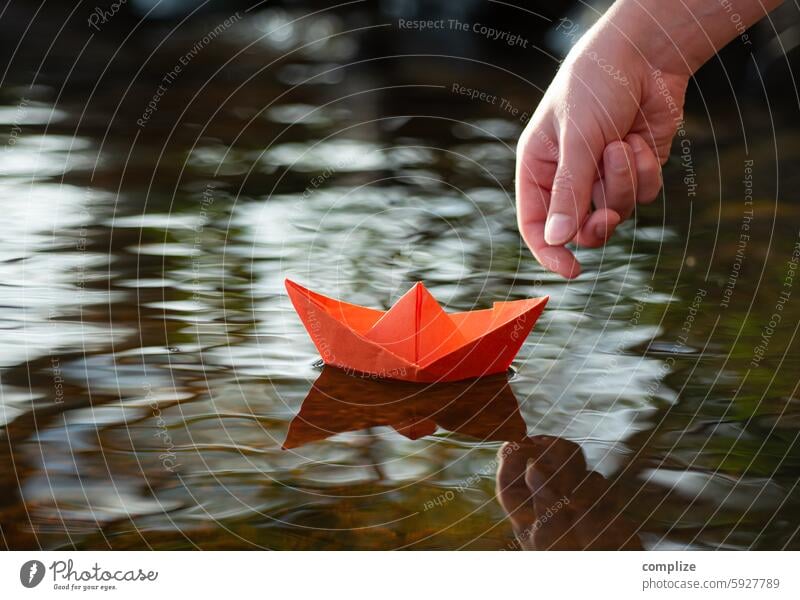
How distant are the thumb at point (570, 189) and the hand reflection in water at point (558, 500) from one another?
0.46 feet

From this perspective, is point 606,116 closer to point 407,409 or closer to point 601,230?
point 601,230

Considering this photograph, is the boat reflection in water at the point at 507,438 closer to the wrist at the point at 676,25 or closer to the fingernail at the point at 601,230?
the fingernail at the point at 601,230

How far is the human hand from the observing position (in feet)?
2.28

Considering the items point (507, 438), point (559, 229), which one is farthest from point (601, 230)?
point (507, 438)

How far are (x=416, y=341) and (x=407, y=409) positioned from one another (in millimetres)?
68

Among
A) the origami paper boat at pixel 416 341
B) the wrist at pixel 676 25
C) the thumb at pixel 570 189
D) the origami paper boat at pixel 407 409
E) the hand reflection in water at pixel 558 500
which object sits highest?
the wrist at pixel 676 25

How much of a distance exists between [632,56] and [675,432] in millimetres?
258

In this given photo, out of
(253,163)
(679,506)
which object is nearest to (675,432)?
(679,506)

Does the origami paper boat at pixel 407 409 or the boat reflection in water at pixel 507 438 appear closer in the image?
the boat reflection in water at pixel 507 438

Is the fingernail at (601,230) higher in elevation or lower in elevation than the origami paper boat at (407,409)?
higher

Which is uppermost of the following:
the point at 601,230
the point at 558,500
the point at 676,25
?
the point at 676,25

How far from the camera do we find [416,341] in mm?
826

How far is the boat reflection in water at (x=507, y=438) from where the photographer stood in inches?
24.0

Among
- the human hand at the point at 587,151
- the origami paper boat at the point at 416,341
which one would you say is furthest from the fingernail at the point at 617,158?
the origami paper boat at the point at 416,341
